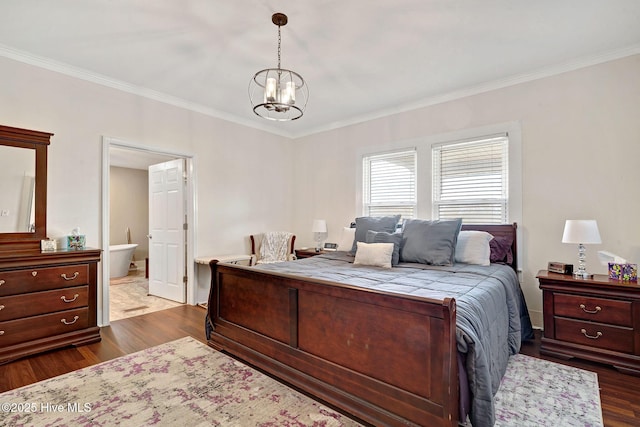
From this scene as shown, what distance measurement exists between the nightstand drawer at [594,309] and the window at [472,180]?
3.57 feet

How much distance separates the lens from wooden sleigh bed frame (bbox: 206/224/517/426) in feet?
5.05

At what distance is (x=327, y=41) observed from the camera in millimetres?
2713

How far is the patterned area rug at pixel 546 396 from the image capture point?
181 cm

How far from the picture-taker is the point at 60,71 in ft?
10.4

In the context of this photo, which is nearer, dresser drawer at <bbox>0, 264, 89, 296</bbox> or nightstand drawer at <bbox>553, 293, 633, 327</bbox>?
nightstand drawer at <bbox>553, 293, 633, 327</bbox>

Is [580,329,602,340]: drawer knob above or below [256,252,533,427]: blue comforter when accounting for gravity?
below

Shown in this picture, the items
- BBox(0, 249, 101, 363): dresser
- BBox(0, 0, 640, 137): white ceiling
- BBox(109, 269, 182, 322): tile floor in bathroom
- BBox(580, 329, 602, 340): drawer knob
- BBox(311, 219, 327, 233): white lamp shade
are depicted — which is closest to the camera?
BBox(0, 0, 640, 137): white ceiling

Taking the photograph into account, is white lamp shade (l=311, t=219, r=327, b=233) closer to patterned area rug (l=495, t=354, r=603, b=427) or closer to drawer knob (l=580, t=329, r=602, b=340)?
patterned area rug (l=495, t=354, r=603, b=427)

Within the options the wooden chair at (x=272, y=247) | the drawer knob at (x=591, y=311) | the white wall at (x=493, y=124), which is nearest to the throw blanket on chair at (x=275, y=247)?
the wooden chair at (x=272, y=247)

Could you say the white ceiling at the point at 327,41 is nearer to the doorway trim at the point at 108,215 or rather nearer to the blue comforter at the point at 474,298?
the doorway trim at the point at 108,215

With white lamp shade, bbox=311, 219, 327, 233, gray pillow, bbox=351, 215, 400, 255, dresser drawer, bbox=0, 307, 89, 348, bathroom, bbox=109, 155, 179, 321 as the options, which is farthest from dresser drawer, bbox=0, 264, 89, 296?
bathroom, bbox=109, 155, 179, 321

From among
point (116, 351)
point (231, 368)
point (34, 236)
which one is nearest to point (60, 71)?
point (34, 236)

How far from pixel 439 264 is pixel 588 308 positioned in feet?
3.78

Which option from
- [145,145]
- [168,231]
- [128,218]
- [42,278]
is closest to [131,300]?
[168,231]
